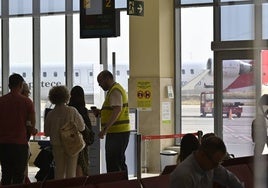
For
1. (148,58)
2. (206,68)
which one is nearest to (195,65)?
(206,68)

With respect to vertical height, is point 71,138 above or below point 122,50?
below

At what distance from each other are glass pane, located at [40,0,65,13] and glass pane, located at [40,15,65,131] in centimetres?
14

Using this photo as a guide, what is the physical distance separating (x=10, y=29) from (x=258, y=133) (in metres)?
12.0

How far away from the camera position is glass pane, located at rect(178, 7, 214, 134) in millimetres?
11156

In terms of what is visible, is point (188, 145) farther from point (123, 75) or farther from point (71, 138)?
point (123, 75)

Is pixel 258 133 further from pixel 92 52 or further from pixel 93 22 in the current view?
pixel 92 52

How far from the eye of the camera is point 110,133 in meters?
6.56

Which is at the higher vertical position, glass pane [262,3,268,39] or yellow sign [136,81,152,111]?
glass pane [262,3,268,39]

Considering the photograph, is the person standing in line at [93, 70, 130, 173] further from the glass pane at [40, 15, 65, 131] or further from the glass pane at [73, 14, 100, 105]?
the glass pane at [40, 15, 65, 131]

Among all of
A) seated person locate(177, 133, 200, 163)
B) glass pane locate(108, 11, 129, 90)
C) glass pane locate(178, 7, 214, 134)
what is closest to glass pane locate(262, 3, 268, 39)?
seated person locate(177, 133, 200, 163)

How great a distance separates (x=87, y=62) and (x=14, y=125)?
22.0 ft

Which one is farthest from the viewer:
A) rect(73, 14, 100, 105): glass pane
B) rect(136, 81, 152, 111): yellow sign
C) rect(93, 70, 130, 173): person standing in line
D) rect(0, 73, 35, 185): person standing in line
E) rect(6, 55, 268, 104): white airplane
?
rect(73, 14, 100, 105): glass pane

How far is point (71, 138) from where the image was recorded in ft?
18.7

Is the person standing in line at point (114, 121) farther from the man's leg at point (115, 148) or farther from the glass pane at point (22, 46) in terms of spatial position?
the glass pane at point (22, 46)
